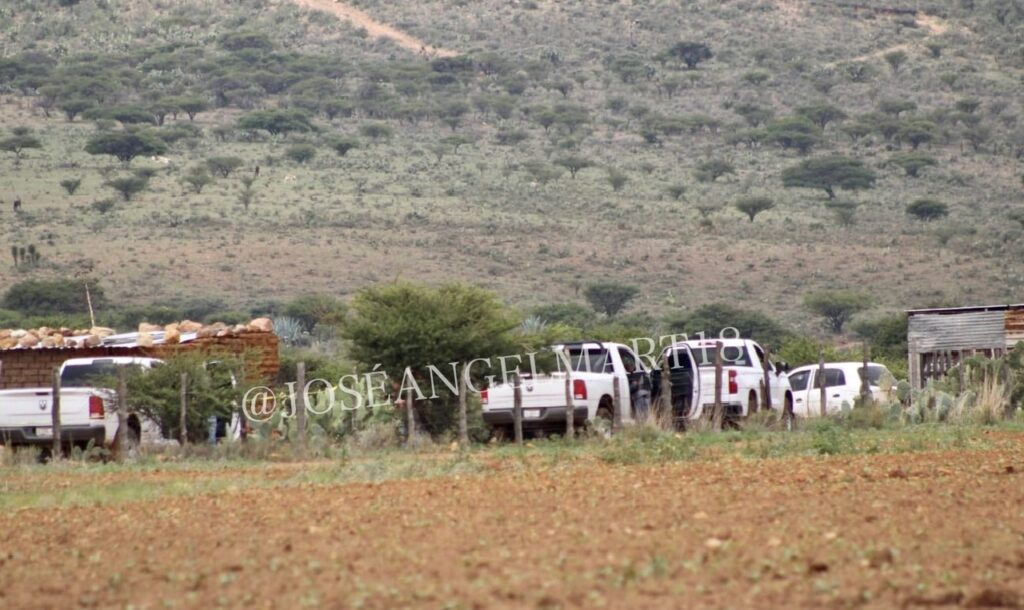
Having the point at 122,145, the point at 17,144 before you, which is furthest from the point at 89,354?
the point at 17,144

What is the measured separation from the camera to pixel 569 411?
22047 mm

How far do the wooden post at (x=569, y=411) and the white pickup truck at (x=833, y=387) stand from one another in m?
5.97

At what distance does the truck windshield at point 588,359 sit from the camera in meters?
24.1

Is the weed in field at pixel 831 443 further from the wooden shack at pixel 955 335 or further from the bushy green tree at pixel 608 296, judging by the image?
the bushy green tree at pixel 608 296

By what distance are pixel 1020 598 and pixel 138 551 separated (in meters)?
5.61

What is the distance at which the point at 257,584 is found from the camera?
9.11m

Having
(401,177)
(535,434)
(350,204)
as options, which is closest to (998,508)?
(535,434)

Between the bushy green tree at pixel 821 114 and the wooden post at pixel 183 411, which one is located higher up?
the bushy green tree at pixel 821 114

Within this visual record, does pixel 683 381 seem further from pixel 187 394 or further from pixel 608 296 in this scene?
pixel 608 296

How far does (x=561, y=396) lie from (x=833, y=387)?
7351 mm

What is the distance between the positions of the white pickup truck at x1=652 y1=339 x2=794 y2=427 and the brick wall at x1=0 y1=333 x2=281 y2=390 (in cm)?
643

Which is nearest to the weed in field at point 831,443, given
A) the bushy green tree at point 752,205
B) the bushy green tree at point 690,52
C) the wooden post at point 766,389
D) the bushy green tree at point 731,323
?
the wooden post at point 766,389

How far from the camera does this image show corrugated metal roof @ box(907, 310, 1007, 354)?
33906 millimetres

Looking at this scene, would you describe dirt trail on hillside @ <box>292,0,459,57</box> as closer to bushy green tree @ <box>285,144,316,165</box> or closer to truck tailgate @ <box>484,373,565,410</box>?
bushy green tree @ <box>285,144,316,165</box>
